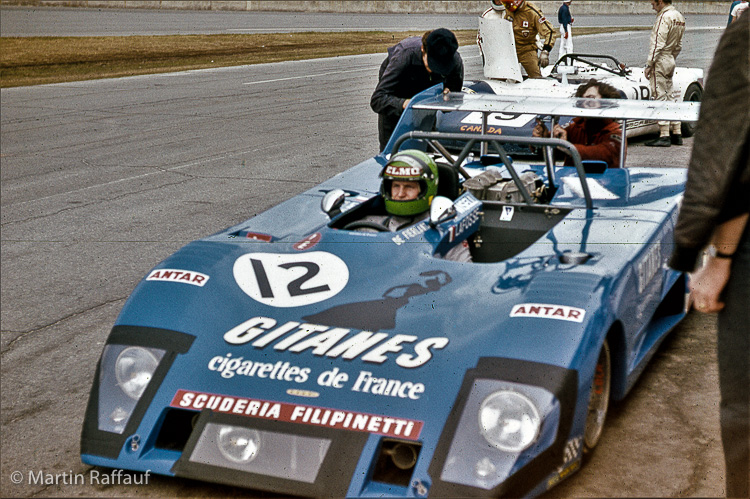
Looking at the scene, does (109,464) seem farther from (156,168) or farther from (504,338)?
(156,168)

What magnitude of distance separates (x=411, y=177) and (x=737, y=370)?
7.73 feet

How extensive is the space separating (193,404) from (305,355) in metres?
0.43

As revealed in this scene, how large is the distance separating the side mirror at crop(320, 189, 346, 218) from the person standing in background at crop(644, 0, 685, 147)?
21.5ft

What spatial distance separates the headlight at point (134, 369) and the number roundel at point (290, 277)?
50 centimetres

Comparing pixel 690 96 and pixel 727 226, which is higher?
pixel 727 226

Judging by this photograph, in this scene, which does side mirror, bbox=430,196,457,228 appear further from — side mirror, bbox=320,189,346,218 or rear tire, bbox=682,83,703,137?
rear tire, bbox=682,83,703,137

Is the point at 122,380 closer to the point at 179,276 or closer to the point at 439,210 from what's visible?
the point at 179,276

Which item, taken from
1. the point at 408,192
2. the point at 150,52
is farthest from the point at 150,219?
the point at 150,52

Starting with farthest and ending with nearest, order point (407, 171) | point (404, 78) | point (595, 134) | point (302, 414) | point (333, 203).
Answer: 1. point (404, 78)
2. point (595, 134)
3. point (333, 203)
4. point (407, 171)
5. point (302, 414)

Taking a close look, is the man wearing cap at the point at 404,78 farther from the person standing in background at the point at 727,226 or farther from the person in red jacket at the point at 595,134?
the person standing in background at the point at 727,226

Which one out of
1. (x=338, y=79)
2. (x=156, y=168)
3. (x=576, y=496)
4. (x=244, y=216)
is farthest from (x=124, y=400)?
(x=338, y=79)

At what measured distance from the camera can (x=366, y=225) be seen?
14.2 ft

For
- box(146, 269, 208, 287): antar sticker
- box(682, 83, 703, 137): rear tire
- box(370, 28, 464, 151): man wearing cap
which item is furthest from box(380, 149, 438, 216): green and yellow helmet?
box(682, 83, 703, 137): rear tire

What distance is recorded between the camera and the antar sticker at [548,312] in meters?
3.17
